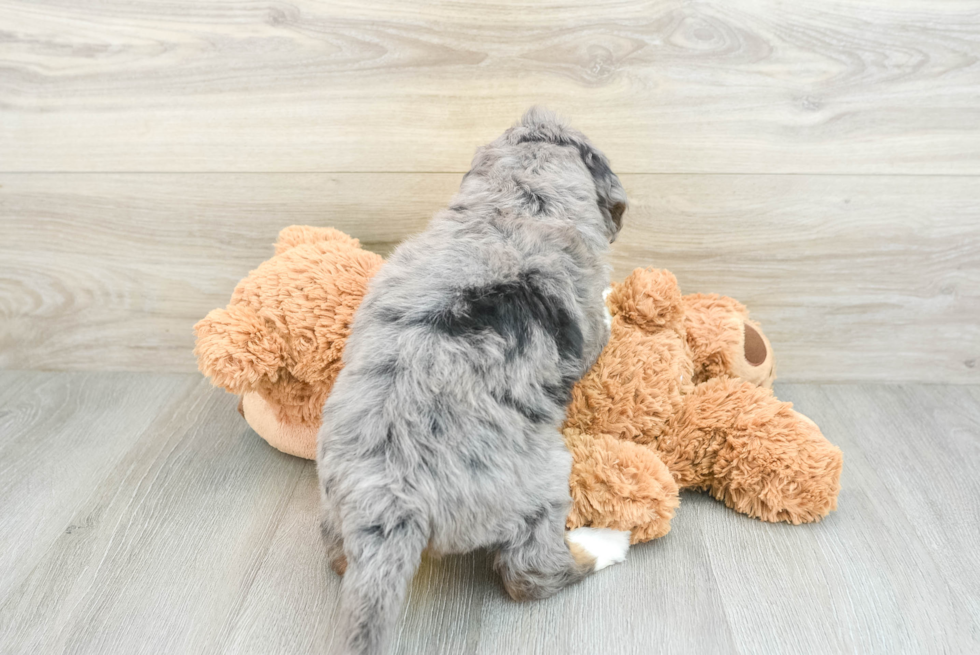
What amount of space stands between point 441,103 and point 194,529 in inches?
34.0

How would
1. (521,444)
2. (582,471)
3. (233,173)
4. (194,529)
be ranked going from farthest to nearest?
(233,173), (194,529), (582,471), (521,444)

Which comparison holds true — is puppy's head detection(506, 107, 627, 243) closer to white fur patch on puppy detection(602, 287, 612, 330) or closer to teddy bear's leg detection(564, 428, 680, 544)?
white fur patch on puppy detection(602, 287, 612, 330)

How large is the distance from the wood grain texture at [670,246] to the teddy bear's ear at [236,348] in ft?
1.34

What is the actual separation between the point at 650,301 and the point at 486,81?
0.51 m

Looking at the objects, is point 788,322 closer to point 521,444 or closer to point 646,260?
point 646,260

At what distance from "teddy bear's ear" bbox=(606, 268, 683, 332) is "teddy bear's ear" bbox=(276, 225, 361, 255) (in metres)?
0.49

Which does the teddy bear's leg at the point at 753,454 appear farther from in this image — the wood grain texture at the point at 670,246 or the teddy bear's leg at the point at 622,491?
the wood grain texture at the point at 670,246

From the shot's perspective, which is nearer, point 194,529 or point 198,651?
point 198,651

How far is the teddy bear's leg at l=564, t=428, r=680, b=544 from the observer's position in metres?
0.97

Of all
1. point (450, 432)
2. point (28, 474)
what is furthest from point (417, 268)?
point (28, 474)

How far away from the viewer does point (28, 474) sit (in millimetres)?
1222

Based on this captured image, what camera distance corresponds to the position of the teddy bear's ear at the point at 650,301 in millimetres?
1121

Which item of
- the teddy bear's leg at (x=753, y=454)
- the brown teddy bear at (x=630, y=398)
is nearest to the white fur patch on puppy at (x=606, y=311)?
the brown teddy bear at (x=630, y=398)

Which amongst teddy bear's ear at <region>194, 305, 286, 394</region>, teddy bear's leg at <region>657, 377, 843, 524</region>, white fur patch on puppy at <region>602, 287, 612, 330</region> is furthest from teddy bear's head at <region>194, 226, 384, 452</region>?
teddy bear's leg at <region>657, 377, 843, 524</region>
